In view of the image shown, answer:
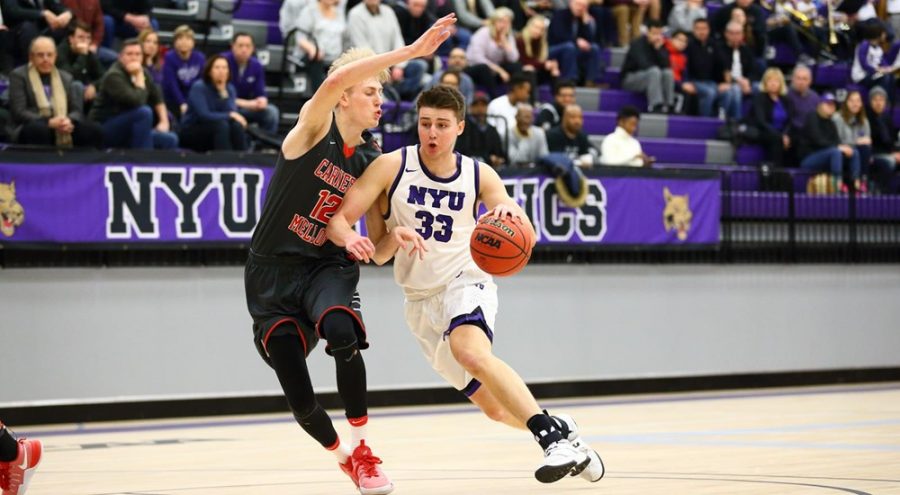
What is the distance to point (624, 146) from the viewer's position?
1423cm

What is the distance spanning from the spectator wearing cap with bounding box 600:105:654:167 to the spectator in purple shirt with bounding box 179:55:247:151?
→ 3.81 m

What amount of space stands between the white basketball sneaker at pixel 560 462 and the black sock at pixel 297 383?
3.51 feet

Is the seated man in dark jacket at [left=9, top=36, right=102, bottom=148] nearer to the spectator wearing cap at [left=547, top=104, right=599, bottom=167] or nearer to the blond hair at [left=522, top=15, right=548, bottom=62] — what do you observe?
the spectator wearing cap at [left=547, top=104, right=599, bottom=167]

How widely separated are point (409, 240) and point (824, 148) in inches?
414

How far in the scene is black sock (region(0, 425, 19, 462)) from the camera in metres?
6.02

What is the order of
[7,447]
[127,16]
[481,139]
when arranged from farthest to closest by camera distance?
[127,16] → [481,139] → [7,447]

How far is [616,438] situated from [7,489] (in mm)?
4609

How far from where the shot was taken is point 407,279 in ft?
22.1

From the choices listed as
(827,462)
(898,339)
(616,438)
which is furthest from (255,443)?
(898,339)

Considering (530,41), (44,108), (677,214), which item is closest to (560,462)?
(44,108)

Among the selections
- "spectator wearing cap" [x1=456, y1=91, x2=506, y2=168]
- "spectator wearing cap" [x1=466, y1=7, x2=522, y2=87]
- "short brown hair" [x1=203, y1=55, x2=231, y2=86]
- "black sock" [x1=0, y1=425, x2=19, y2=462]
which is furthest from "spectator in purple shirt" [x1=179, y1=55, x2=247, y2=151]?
"black sock" [x1=0, y1=425, x2=19, y2=462]

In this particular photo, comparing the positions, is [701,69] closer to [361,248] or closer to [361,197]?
[361,197]

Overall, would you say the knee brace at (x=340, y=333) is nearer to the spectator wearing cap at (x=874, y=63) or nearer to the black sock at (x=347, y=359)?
the black sock at (x=347, y=359)

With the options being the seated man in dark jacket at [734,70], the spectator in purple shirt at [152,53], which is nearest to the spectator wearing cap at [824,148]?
the seated man in dark jacket at [734,70]
